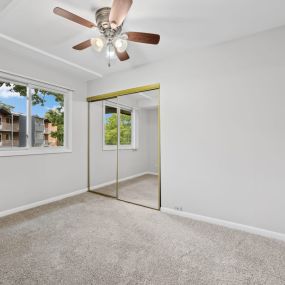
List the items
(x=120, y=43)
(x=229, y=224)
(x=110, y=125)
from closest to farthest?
(x=120, y=43), (x=229, y=224), (x=110, y=125)

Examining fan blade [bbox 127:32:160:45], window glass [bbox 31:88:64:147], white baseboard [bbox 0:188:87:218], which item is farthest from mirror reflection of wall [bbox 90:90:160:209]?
fan blade [bbox 127:32:160:45]

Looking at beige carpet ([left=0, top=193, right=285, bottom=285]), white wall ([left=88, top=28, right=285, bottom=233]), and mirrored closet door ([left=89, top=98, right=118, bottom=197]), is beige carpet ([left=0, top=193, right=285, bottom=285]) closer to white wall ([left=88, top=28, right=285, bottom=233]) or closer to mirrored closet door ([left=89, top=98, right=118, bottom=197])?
white wall ([left=88, top=28, right=285, bottom=233])

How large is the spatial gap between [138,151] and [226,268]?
2.20 metres

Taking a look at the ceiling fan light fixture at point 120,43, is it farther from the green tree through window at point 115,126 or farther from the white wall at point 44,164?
the white wall at point 44,164

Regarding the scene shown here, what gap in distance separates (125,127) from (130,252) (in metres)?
2.22

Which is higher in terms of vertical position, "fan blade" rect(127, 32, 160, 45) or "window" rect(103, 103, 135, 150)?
"fan blade" rect(127, 32, 160, 45)

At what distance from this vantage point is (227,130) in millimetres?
2494

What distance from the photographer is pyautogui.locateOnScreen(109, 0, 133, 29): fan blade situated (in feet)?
4.77

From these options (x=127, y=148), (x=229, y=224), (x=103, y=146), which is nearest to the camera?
(x=229, y=224)

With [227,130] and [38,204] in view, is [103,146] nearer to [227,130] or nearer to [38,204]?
[38,204]

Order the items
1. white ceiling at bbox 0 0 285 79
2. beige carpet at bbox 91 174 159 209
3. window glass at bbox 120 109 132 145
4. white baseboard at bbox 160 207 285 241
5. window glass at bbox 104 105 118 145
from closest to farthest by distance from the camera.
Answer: white ceiling at bbox 0 0 285 79, white baseboard at bbox 160 207 285 241, beige carpet at bbox 91 174 159 209, window glass at bbox 120 109 132 145, window glass at bbox 104 105 118 145

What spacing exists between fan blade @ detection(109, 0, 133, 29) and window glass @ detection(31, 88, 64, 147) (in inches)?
89.9

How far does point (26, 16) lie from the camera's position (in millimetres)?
2012

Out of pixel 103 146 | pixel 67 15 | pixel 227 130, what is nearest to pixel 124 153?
pixel 103 146
